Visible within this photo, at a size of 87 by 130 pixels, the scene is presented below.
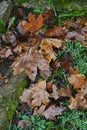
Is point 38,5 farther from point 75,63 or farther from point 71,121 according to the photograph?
point 71,121

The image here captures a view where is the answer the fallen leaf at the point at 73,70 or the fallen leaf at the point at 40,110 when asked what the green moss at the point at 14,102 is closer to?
the fallen leaf at the point at 40,110

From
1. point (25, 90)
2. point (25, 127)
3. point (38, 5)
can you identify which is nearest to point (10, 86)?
point (25, 90)

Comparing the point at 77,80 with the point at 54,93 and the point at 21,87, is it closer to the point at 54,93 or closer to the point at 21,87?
the point at 54,93

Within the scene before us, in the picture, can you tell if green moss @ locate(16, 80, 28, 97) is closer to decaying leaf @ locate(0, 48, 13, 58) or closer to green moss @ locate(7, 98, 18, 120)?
green moss @ locate(7, 98, 18, 120)

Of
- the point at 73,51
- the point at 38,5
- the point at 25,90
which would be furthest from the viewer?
the point at 38,5

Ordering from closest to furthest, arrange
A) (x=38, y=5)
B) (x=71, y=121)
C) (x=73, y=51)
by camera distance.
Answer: (x=71, y=121), (x=73, y=51), (x=38, y=5)

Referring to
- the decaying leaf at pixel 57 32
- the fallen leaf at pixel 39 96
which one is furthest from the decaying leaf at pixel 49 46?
the fallen leaf at pixel 39 96

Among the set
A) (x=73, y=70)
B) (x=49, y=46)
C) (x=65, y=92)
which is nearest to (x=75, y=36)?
(x=49, y=46)
